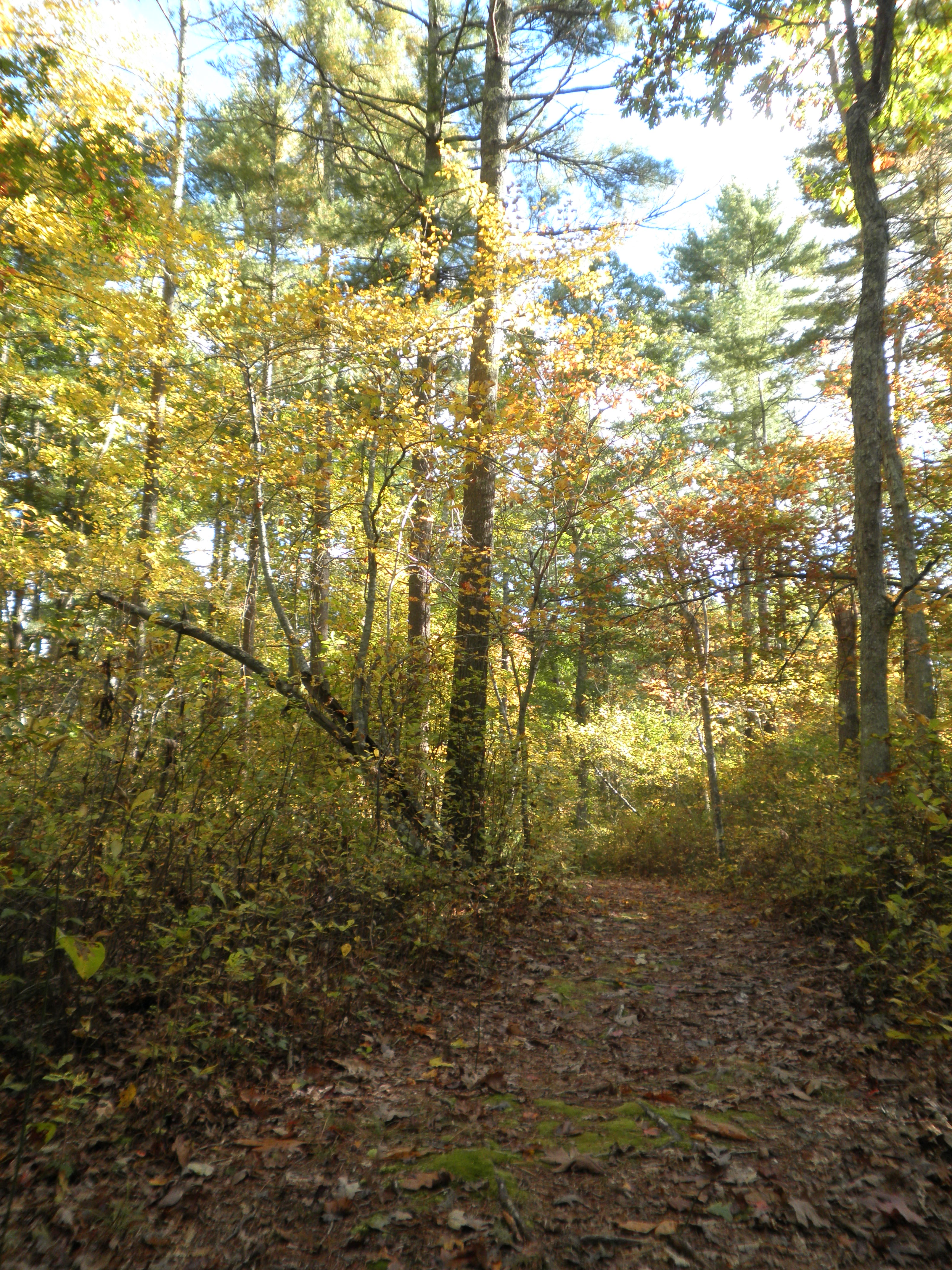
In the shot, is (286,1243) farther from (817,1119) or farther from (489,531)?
(489,531)

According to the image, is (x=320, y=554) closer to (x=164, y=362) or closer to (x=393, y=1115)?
(x=164, y=362)

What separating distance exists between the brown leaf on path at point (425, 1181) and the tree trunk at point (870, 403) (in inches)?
196

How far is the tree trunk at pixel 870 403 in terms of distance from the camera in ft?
20.7

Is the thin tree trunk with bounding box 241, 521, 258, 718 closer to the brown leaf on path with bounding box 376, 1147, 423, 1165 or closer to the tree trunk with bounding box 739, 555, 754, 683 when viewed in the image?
the tree trunk with bounding box 739, 555, 754, 683

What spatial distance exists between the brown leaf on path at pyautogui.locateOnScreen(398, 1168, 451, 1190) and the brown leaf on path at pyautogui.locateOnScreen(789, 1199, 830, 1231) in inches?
49.8

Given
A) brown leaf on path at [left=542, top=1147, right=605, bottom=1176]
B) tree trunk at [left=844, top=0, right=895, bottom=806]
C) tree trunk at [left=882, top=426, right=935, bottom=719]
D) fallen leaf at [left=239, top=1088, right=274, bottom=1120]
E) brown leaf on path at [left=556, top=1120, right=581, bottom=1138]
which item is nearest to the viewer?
brown leaf on path at [left=542, top=1147, right=605, bottom=1176]

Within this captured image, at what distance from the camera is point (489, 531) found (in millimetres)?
8781

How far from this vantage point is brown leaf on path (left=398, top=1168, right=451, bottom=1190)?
106 inches

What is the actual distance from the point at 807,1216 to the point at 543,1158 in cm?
100

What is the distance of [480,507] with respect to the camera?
877 centimetres

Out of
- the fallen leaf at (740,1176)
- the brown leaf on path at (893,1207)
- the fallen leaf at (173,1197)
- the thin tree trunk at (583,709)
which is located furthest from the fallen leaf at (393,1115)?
the thin tree trunk at (583,709)

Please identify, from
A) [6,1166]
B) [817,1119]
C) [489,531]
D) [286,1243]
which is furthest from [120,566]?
[817,1119]

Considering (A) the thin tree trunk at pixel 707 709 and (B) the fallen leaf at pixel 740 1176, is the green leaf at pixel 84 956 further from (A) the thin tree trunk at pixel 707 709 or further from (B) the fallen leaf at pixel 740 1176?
(A) the thin tree trunk at pixel 707 709

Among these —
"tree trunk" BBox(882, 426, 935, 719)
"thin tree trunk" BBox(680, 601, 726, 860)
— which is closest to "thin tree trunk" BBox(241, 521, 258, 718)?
"thin tree trunk" BBox(680, 601, 726, 860)
